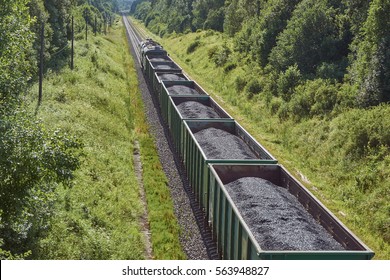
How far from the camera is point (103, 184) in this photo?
17906mm

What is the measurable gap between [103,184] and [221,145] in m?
5.46

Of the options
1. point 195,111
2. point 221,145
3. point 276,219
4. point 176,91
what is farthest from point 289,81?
point 276,219

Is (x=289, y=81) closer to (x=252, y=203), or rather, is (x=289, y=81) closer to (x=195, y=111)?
(x=195, y=111)

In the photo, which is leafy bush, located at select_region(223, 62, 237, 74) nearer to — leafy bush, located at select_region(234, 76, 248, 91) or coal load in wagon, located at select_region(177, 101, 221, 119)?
leafy bush, located at select_region(234, 76, 248, 91)

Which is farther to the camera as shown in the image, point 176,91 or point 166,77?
point 166,77

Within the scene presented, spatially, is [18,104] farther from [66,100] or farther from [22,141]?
[66,100]

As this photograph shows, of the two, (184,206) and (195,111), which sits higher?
(195,111)

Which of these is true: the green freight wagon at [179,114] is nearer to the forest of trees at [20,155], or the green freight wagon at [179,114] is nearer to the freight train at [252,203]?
the freight train at [252,203]

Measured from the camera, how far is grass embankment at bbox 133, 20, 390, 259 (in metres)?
16.6

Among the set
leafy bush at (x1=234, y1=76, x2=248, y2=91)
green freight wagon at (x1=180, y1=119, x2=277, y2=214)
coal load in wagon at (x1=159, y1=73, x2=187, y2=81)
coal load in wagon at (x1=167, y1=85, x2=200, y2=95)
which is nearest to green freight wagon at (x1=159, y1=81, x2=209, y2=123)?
coal load in wagon at (x1=167, y1=85, x2=200, y2=95)

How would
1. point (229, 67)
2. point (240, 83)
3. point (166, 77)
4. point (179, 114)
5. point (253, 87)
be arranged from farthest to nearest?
point (229, 67), point (240, 83), point (253, 87), point (166, 77), point (179, 114)

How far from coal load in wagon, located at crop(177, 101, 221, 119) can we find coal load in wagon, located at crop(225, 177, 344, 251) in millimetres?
8667

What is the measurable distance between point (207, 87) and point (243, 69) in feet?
13.8

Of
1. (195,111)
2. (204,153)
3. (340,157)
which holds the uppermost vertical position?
(195,111)
